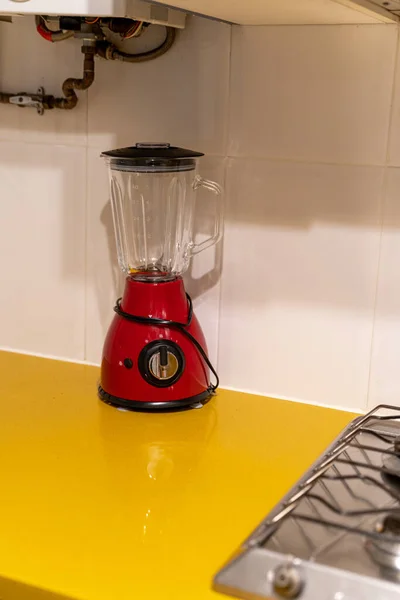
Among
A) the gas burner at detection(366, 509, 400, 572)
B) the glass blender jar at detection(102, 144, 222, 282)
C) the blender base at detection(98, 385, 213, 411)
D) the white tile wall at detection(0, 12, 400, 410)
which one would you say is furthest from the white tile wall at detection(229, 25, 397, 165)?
the gas burner at detection(366, 509, 400, 572)

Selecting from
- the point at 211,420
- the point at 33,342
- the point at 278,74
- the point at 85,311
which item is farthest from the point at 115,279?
the point at 278,74

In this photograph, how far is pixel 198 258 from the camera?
1345 millimetres

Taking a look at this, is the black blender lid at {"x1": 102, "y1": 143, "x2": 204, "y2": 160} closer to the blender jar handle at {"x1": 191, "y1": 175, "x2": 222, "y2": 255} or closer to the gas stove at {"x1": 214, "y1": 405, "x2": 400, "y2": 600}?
the blender jar handle at {"x1": 191, "y1": 175, "x2": 222, "y2": 255}

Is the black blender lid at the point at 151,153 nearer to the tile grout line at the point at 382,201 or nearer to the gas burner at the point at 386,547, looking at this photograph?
the tile grout line at the point at 382,201

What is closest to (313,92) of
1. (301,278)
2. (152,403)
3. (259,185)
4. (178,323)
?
(259,185)

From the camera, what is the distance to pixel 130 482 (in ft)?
3.37

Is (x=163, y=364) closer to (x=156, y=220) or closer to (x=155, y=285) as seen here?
(x=155, y=285)

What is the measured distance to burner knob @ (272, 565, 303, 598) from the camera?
2.45ft

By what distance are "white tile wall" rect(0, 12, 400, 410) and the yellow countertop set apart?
0.34 feet

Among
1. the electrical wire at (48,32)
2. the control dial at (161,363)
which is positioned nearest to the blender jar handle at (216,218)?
the control dial at (161,363)

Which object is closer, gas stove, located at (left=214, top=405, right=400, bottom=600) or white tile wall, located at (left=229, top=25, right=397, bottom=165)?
gas stove, located at (left=214, top=405, right=400, bottom=600)

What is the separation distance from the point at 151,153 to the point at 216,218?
0.59 feet

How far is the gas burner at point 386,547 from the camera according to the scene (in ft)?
2.57

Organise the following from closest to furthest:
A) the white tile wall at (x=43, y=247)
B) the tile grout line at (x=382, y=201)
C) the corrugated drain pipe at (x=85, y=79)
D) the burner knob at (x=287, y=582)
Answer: the burner knob at (x=287, y=582) → the tile grout line at (x=382, y=201) → the corrugated drain pipe at (x=85, y=79) → the white tile wall at (x=43, y=247)
